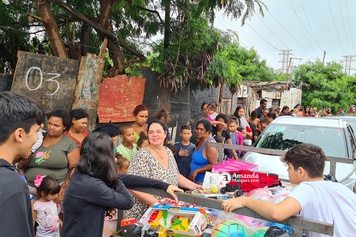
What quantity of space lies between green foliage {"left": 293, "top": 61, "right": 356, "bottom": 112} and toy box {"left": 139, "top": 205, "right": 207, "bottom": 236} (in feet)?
87.2

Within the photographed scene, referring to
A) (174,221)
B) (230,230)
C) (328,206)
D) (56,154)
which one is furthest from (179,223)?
(56,154)

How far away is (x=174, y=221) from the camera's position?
2086 mm

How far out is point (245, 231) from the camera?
1.98 metres

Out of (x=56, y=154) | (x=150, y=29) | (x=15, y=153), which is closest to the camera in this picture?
(x=15, y=153)

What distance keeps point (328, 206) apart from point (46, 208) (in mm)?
2558

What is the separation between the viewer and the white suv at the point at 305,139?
4938 millimetres

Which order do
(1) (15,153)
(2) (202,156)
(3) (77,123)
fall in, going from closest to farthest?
(1) (15,153) → (3) (77,123) → (2) (202,156)

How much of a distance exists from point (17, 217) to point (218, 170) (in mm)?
2038

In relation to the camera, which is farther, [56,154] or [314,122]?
[314,122]

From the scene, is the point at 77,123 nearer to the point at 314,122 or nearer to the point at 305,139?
the point at 305,139

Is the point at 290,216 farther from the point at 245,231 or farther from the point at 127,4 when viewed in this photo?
the point at 127,4

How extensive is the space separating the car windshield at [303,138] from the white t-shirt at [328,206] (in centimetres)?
340

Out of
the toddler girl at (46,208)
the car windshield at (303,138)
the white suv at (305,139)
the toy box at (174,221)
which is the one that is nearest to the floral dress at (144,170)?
the toy box at (174,221)

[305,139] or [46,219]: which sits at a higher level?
[305,139]
